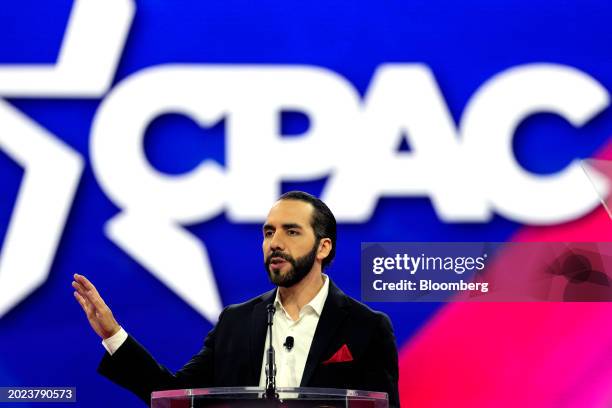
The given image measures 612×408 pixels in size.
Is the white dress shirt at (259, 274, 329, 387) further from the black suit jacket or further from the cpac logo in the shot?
the cpac logo

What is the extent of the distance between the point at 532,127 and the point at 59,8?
98.2 inches

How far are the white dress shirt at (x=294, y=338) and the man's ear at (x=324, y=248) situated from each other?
0.30 feet

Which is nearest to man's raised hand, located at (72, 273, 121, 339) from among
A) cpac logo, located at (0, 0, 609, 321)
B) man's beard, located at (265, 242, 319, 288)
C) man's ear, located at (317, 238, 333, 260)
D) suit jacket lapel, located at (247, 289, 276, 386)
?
suit jacket lapel, located at (247, 289, 276, 386)

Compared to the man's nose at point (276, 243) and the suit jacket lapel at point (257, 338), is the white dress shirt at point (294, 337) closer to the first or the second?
the suit jacket lapel at point (257, 338)

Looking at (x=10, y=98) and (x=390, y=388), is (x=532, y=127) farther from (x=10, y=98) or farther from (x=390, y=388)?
(x=10, y=98)

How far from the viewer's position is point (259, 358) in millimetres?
4020

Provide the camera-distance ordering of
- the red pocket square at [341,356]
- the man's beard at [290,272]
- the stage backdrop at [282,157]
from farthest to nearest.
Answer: the stage backdrop at [282,157], the man's beard at [290,272], the red pocket square at [341,356]

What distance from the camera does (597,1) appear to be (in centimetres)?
542

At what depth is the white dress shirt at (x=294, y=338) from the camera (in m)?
3.96

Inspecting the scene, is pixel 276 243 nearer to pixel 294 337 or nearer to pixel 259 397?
pixel 294 337

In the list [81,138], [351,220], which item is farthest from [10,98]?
[351,220]

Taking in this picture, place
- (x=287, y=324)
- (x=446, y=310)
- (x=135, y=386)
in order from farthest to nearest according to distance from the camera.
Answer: (x=446, y=310) < (x=287, y=324) < (x=135, y=386)

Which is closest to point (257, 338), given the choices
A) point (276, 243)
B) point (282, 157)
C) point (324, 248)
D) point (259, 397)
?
point (276, 243)

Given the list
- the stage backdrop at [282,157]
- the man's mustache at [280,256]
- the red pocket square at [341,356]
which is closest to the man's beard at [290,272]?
the man's mustache at [280,256]
